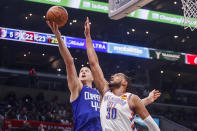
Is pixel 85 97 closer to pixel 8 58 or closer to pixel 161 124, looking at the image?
pixel 161 124

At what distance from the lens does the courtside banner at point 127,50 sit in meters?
15.0

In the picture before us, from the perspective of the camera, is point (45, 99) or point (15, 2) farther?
point (45, 99)

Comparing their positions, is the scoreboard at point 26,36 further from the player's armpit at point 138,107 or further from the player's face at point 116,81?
the player's armpit at point 138,107

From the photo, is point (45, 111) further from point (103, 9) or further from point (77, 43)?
point (103, 9)

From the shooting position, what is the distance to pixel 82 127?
3.27 metres

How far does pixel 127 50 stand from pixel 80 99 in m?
12.0

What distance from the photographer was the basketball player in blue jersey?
10.8 feet

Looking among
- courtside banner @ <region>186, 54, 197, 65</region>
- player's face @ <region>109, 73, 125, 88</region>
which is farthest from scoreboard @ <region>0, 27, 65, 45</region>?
player's face @ <region>109, 73, 125, 88</region>

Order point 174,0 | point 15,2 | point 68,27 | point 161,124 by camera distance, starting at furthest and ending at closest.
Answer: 1. point 68,27
2. point 174,0
3. point 15,2
4. point 161,124

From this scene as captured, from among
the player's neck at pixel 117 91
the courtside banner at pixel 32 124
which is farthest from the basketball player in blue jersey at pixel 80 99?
the courtside banner at pixel 32 124

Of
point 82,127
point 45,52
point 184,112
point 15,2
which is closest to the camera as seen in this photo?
point 82,127

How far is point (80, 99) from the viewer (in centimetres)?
342

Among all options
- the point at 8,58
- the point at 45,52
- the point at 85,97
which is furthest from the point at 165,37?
the point at 85,97

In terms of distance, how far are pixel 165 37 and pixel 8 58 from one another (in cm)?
998
